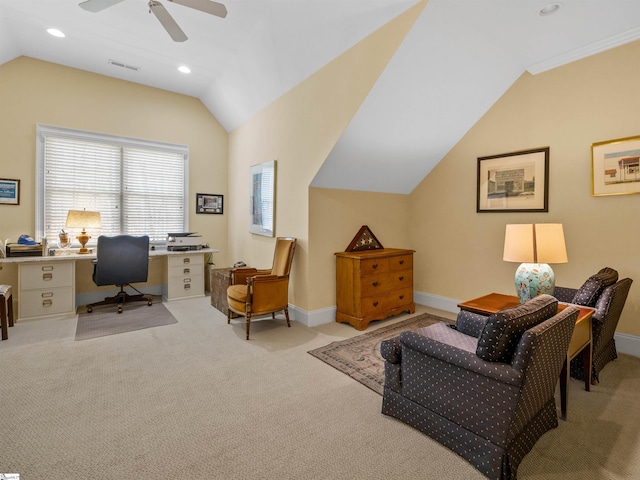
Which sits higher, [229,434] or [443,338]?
[443,338]

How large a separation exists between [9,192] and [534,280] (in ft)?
20.4

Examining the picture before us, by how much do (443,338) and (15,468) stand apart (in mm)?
2593

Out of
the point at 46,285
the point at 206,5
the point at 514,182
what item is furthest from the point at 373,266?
the point at 46,285

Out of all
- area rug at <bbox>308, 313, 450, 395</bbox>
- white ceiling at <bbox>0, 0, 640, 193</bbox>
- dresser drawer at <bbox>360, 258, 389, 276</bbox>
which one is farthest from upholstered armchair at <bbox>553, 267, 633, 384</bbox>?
white ceiling at <bbox>0, 0, 640, 193</bbox>

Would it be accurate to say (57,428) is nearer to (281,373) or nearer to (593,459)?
(281,373)

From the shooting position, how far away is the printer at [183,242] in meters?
5.12

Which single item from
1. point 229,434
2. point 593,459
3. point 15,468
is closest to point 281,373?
point 229,434

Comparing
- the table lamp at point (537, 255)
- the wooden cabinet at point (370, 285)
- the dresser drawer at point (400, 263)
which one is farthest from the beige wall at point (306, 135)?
the table lamp at point (537, 255)

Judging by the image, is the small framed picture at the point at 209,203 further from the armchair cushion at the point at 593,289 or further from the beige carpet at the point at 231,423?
the armchair cushion at the point at 593,289

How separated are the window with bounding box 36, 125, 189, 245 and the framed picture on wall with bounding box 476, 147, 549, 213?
4.76 metres

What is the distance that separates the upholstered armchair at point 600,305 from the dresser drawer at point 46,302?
564 cm

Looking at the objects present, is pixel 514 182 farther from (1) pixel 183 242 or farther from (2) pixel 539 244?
(1) pixel 183 242

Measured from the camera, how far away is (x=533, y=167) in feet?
12.2

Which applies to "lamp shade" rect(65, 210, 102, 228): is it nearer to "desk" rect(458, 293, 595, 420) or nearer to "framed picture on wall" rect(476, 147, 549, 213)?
"desk" rect(458, 293, 595, 420)
